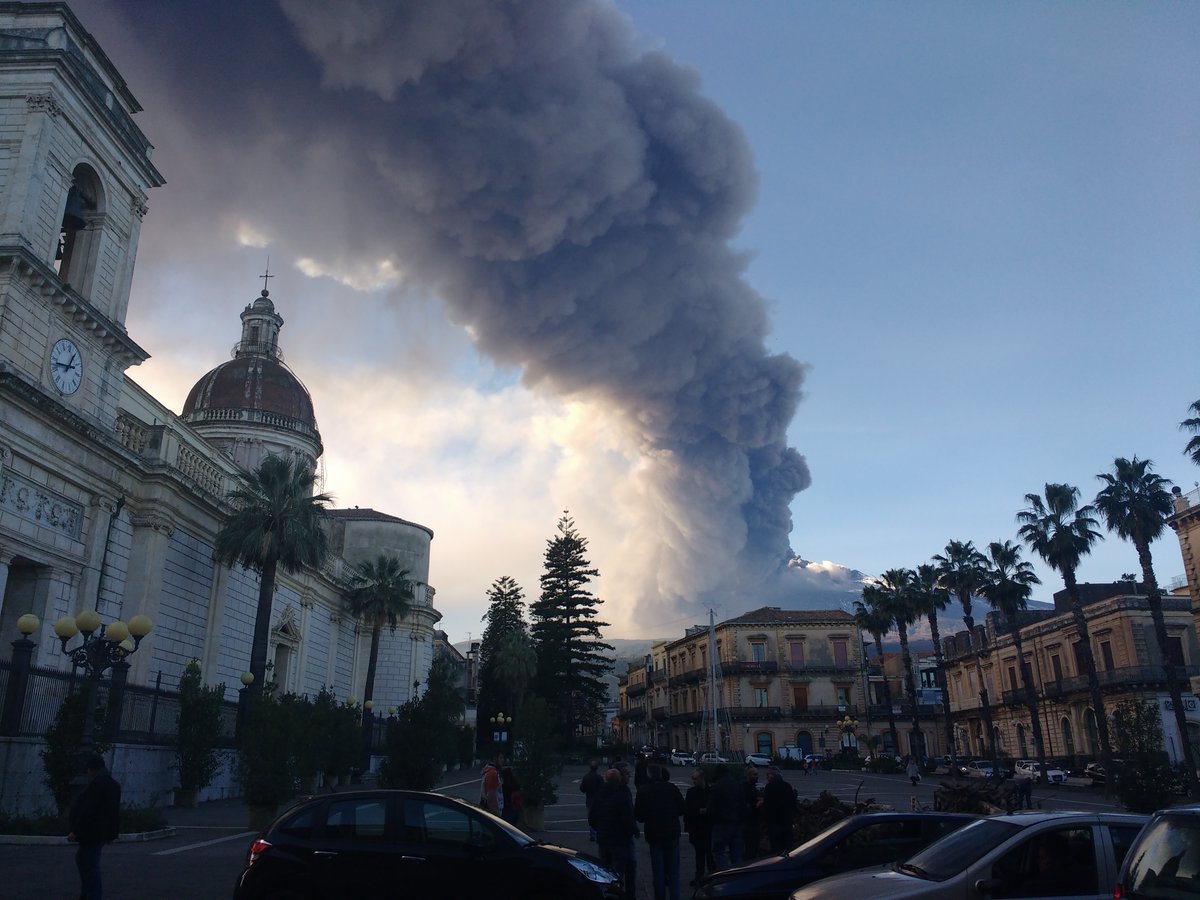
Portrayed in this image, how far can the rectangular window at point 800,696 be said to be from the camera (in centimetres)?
6894

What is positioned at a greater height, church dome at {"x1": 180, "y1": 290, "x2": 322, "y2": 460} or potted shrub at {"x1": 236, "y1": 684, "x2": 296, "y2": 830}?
church dome at {"x1": 180, "y1": 290, "x2": 322, "y2": 460}

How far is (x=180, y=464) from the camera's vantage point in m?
28.7

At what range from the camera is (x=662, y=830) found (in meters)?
10.1

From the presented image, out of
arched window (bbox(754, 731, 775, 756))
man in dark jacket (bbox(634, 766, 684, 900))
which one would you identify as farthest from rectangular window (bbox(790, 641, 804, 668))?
man in dark jacket (bbox(634, 766, 684, 900))

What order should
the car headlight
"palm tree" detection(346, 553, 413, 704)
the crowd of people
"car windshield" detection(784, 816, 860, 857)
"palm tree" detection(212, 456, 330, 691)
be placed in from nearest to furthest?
the car headlight < "car windshield" detection(784, 816, 860, 857) < the crowd of people < "palm tree" detection(212, 456, 330, 691) < "palm tree" detection(346, 553, 413, 704)

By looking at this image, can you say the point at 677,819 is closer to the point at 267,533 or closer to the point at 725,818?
the point at 725,818

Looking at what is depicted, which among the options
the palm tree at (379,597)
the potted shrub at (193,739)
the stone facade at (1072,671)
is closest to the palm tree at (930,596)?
the stone facade at (1072,671)

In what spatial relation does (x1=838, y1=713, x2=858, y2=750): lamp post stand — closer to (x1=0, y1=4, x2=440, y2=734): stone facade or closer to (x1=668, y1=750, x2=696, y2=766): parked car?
(x1=668, y1=750, x2=696, y2=766): parked car

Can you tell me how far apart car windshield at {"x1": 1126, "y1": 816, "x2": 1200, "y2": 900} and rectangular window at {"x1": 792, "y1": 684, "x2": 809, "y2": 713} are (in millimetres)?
67118

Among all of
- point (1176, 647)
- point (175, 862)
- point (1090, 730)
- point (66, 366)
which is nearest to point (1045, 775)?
point (1090, 730)

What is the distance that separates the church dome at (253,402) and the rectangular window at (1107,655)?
147 ft

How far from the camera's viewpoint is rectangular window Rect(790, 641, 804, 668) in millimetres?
69938

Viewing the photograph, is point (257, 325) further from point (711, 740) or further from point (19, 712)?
point (711, 740)

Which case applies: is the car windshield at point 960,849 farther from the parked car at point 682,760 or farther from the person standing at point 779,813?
the parked car at point 682,760
